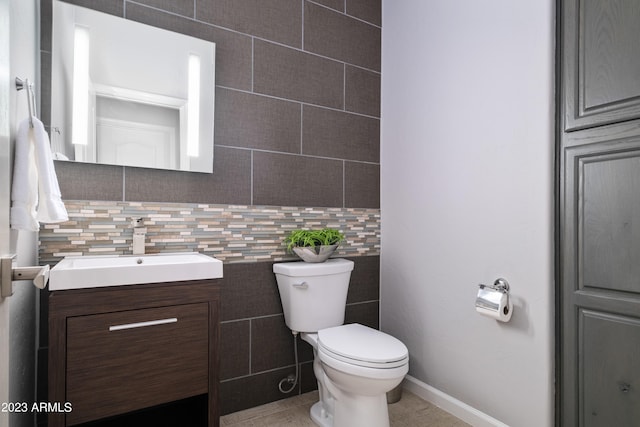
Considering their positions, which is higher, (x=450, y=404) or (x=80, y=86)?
(x=80, y=86)

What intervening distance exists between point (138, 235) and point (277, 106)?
1.01 m

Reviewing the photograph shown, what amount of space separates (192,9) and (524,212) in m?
1.89

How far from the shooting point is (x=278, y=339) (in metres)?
2.10

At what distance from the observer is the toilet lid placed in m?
1.54

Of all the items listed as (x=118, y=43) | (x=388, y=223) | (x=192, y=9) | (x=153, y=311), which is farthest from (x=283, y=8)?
(x=153, y=311)

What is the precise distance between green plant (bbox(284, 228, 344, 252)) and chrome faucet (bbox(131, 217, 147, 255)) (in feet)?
2.43

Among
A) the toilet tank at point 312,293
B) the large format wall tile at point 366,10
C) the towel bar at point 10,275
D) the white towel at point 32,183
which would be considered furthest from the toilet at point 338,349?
the large format wall tile at point 366,10

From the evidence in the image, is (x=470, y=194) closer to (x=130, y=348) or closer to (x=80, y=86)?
(x=130, y=348)

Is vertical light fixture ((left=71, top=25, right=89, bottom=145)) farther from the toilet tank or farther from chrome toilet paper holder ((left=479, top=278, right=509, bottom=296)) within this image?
chrome toilet paper holder ((left=479, top=278, right=509, bottom=296))

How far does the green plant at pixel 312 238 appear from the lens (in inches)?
79.8

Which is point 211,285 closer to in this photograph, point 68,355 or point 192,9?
point 68,355

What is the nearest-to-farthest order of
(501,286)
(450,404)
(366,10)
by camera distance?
(501,286), (450,404), (366,10)

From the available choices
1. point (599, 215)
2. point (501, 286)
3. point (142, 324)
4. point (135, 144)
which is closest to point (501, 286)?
point (501, 286)

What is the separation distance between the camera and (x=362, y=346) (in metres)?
1.64
